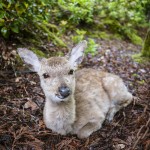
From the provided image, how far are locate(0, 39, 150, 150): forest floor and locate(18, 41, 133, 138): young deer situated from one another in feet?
0.53

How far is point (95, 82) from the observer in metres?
6.73

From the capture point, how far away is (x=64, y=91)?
493 centimetres

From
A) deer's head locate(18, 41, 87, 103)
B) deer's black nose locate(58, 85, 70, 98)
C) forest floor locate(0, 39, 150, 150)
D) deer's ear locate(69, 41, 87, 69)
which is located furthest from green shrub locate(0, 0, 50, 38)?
deer's black nose locate(58, 85, 70, 98)

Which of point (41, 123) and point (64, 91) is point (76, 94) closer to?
point (41, 123)

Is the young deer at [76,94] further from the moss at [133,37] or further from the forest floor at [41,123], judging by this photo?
the moss at [133,37]

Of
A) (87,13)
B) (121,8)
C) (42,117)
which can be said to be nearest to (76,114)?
(42,117)

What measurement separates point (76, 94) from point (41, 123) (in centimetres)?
90

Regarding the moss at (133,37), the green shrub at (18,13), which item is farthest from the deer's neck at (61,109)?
the moss at (133,37)

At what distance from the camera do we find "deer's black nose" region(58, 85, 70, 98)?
4930 mm

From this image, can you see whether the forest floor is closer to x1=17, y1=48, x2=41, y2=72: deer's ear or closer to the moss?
x1=17, y1=48, x2=41, y2=72: deer's ear

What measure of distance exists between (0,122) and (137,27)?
11678 mm

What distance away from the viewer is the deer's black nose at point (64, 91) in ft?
16.2

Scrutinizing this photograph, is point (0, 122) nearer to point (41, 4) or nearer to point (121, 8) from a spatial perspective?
point (41, 4)

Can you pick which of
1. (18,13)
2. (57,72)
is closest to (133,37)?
(18,13)
